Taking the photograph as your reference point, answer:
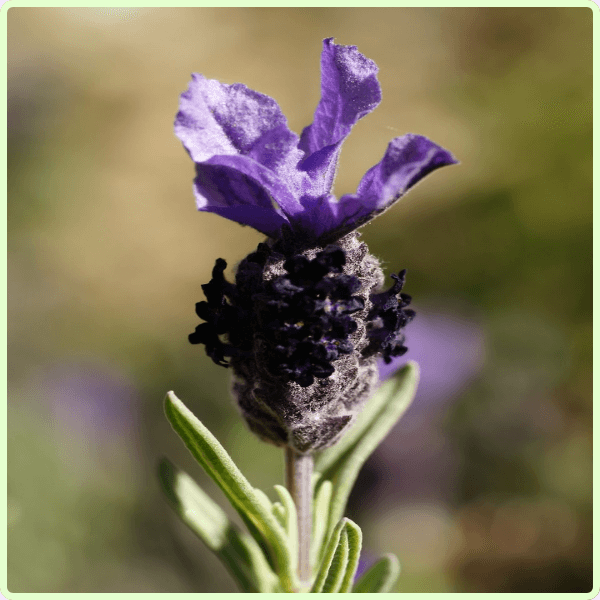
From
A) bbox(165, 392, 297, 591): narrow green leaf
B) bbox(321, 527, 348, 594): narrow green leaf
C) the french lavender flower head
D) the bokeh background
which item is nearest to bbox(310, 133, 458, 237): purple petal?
the french lavender flower head

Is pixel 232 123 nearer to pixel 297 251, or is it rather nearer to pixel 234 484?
pixel 297 251

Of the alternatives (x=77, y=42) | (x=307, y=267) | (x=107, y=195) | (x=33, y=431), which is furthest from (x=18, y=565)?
(x=77, y=42)

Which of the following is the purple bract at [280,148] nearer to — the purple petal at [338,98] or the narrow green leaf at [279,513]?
the purple petal at [338,98]

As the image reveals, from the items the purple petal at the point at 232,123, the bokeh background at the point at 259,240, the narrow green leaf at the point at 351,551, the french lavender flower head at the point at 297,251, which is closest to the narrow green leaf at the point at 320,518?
the narrow green leaf at the point at 351,551

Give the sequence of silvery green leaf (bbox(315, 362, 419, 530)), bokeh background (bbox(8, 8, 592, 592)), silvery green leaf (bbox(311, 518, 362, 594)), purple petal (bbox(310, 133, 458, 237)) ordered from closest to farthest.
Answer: purple petal (bbox(310, 133, 458, 237)) → silvery green leaf (bbox(311, 518, 362, 594)) → silvery green leaf (bbox(315, 362, 419, 530)) → bokeh background (bbox(8, 8, 592, 592))

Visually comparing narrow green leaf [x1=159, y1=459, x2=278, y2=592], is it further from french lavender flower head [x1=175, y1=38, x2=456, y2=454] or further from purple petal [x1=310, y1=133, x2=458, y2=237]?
purple petal [x1=310, y1=133, x2=458, y2=237]

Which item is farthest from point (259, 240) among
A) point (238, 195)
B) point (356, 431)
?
point (238, 195)
